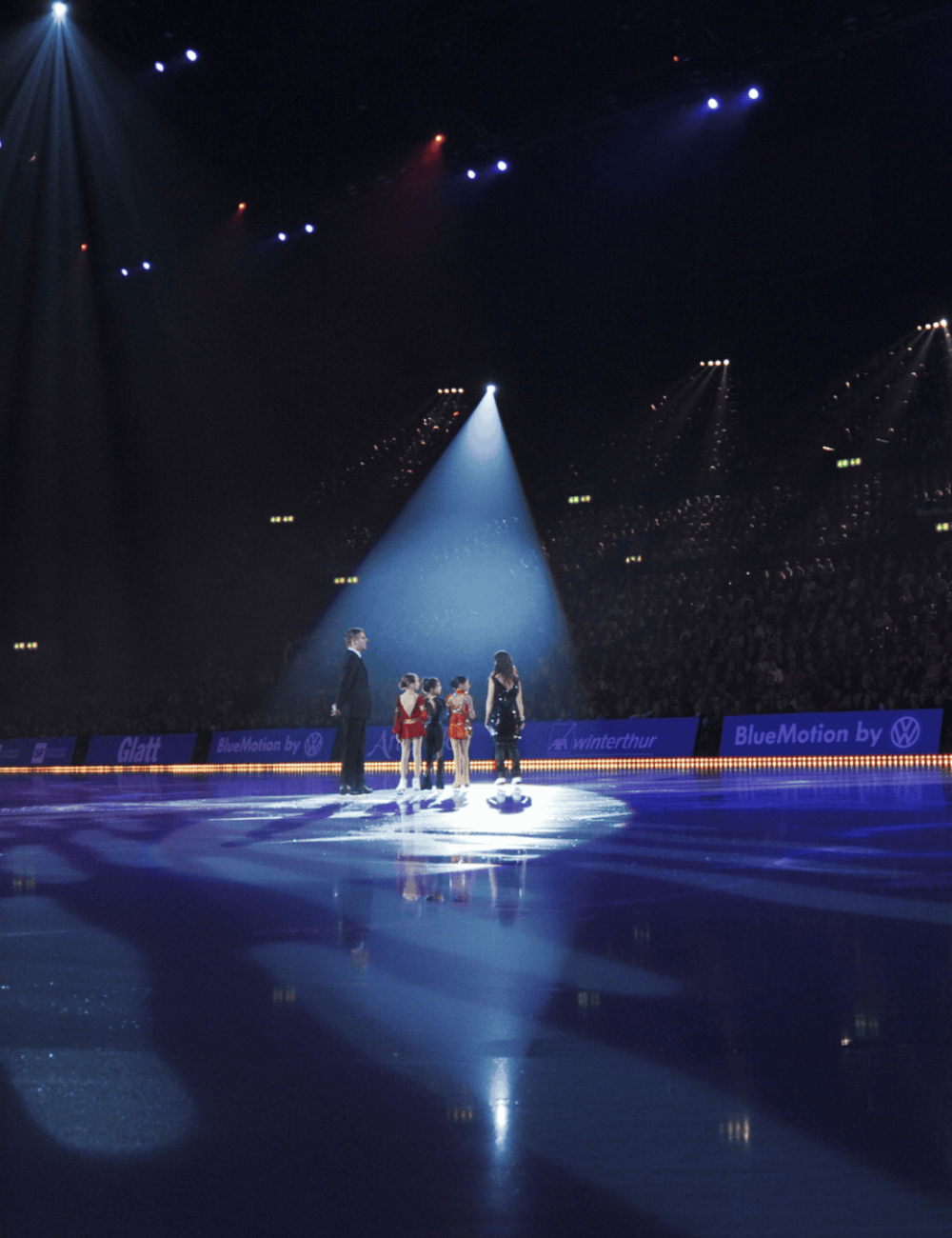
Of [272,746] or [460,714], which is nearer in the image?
[460,714]

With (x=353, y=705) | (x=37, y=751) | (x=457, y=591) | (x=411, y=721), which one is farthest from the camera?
(x=457, y=591)

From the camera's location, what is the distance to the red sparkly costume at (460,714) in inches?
568

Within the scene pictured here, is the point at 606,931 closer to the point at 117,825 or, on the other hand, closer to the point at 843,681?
the point at 117,825

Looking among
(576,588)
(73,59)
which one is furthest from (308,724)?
(73,59)

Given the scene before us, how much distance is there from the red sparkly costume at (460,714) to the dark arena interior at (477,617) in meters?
0.46

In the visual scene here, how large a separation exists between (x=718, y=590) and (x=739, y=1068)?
78.9 feet

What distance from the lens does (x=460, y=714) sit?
1452 centimetres

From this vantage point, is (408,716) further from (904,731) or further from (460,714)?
(904,731)

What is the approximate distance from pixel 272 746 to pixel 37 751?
8.28 metres

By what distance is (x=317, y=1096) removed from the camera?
2.49 metres

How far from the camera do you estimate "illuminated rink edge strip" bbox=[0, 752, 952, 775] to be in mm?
19609

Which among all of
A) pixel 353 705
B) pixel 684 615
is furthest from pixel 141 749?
pixel 353 705

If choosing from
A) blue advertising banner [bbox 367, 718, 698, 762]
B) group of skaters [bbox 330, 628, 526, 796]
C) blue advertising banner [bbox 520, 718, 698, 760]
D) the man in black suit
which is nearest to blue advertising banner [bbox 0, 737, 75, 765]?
blue advertising banner [bbox 367, 718, 698, 762]

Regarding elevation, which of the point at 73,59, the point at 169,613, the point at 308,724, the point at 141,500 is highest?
the point at 73,59
